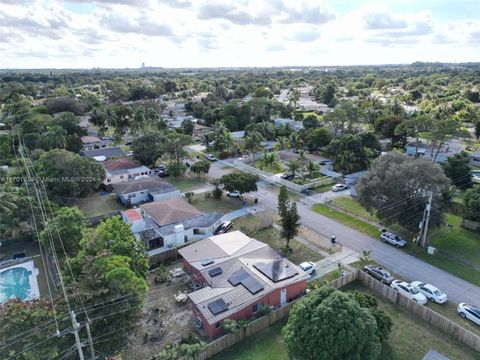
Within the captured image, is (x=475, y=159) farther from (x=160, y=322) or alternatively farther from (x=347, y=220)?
(x=160, y=322)

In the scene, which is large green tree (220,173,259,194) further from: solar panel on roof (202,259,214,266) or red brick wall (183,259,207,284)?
solar panel on roof (202,259,214,266)

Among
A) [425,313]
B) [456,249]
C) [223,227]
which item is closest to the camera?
[425,313]

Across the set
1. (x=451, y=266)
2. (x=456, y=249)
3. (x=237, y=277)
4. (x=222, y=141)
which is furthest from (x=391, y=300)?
(x=222, y=141)

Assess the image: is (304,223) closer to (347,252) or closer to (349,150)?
(347,252)

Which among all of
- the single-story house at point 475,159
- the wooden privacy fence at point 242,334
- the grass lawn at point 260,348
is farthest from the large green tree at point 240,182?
the single-story house at point 475,159

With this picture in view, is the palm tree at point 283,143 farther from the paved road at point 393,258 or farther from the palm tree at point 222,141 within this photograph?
the paved road at point 393,258

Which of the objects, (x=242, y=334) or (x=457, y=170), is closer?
(x=242, y=334)
